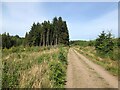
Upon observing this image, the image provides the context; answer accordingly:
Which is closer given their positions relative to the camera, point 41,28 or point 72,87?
point 72,87

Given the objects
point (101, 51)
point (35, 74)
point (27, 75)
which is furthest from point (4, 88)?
point (101, 51)

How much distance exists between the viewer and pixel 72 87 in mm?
9422

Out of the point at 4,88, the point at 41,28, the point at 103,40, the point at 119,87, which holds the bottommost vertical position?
the point at 119,87

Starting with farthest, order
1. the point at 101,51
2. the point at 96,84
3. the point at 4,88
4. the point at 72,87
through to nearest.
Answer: the point at 101,51, the point at 96,84, the point at 72,87, the point at 4,88

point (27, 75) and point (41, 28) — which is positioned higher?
point (41, 28)

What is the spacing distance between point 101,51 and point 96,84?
19217 millimetres

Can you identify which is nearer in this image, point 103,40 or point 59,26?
point 103,40

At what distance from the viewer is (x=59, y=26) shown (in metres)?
78.3

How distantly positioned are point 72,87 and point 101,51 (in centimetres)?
2028

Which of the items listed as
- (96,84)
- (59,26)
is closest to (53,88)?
(96,84)

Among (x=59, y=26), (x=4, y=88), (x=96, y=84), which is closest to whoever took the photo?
(x=4, y=88)

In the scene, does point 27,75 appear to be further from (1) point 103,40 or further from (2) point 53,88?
(1) point 103,40

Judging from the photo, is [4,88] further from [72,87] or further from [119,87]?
[119,87]

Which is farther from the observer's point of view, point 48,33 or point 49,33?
point 49,33
